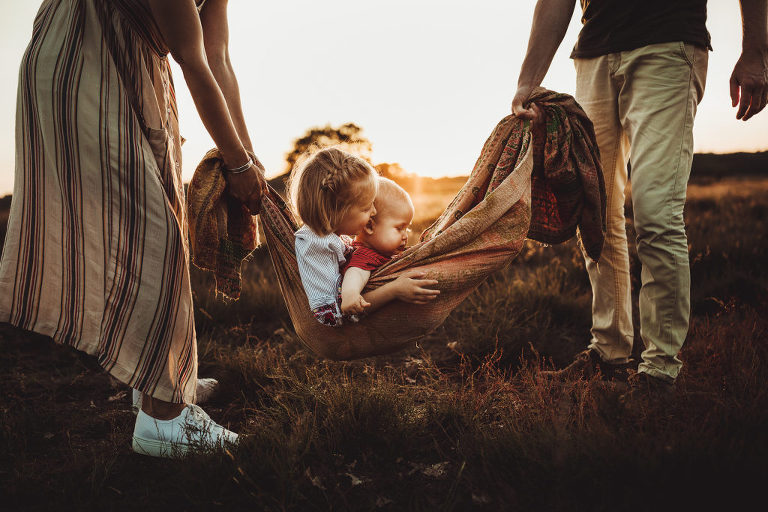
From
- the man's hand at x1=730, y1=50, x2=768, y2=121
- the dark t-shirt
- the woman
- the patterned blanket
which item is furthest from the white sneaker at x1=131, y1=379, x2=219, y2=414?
the man's hand at x1=730, y1=50, x2=768, y2=121

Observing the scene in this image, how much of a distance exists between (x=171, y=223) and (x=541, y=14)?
183 cm

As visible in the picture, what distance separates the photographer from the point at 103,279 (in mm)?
1721

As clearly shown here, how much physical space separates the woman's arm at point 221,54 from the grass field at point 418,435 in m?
1.28

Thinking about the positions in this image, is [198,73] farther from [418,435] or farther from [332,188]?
[418,435]

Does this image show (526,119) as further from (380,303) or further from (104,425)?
(104,425)

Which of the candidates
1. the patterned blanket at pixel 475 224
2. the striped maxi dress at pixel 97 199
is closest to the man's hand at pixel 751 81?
the patterned blanket at pixel 475 224

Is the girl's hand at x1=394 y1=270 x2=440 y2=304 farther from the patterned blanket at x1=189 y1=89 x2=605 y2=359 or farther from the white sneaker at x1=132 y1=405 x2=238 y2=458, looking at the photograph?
the white sneaker at x1=132 y1=405 x2=238 y2=458

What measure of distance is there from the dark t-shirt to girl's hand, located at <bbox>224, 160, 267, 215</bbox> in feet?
5.76

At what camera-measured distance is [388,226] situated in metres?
1.95

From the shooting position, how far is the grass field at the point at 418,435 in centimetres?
146

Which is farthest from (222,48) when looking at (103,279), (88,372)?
(88,372)

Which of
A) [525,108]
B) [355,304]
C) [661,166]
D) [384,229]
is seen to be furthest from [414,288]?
[661,166]

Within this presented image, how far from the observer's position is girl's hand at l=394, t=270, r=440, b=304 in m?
1.70

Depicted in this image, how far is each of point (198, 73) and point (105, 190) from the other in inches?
21.3
